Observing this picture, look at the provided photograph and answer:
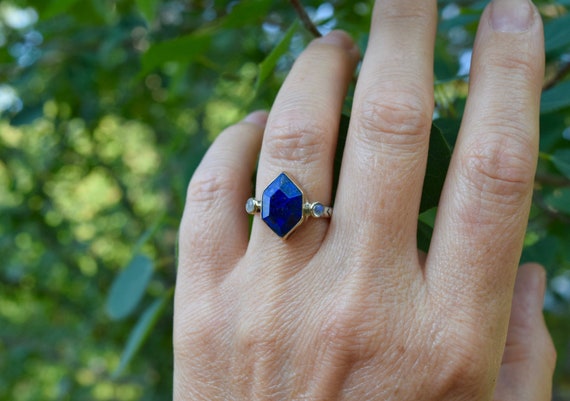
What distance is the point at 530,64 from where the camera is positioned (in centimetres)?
77

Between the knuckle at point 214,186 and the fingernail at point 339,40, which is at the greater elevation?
the fingernail at point 339,40

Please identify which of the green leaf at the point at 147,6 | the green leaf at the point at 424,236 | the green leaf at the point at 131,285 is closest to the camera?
the green leaf at the point at 424,236

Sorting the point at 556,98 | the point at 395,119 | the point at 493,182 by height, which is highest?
the point at 395,119

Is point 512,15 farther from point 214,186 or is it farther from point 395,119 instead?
point 214,186

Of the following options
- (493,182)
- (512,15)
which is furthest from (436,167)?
(512,15)

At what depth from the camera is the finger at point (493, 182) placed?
0.75 metres

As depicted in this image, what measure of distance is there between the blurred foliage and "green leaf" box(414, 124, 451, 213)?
7cm

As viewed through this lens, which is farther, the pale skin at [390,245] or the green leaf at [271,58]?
the green leaf at [271,58]

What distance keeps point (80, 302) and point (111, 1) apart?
6.24 ft

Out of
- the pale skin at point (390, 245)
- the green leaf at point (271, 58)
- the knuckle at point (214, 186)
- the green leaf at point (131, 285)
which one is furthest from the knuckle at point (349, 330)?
the green leaf at point (131, 285)

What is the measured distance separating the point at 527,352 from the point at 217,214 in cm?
48

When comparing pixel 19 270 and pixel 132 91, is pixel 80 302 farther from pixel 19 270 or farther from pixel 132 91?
pixel 132 91

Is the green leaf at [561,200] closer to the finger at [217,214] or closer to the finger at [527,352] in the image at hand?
the finger at [527,352]

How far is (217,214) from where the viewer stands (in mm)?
894
